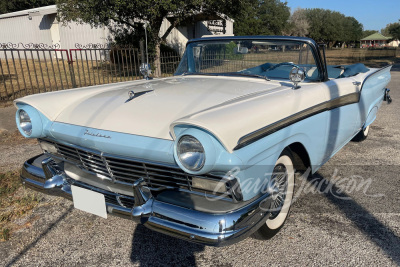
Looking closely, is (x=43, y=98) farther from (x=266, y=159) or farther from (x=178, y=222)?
(x=266, y=159)

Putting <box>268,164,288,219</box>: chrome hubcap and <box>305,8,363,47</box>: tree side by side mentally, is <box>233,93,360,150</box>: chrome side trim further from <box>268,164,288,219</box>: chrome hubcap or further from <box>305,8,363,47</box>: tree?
<box>305,8,363,47</box>: tree

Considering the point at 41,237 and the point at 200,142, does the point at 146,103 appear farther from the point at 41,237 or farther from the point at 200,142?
the point at 41,237

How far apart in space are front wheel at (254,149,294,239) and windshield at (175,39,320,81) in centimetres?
101

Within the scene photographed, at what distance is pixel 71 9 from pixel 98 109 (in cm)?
881

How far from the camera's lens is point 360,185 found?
10.6ft

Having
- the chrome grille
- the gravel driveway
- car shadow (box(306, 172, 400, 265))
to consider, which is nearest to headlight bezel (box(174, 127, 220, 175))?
the chrome grille

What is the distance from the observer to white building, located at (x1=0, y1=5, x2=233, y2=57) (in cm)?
1675

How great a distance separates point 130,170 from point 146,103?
55cm

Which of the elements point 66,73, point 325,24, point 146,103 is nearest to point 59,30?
point 66,73

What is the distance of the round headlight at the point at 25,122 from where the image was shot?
2.53 meters

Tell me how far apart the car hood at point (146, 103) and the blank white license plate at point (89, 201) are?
43cm

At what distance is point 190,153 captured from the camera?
5.76ft

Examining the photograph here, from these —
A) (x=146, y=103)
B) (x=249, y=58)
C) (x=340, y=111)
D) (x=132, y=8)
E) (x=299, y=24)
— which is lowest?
(x=340, y=111)

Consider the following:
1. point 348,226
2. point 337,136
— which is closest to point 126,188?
point 348,226
